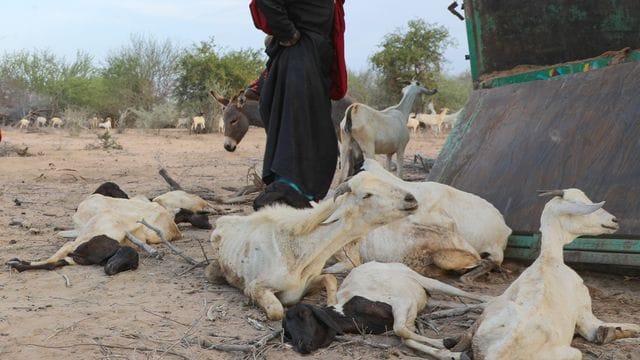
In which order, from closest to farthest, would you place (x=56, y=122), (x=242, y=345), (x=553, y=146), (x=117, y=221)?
1. (x=242, y=345)
2. (x=553, y=146)
3. (x=117, y=221)
4. (x=56, y=122)

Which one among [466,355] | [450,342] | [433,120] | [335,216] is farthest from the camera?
[433,120]

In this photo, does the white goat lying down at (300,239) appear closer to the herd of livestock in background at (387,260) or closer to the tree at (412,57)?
the herd of livestock in background at (387,260)

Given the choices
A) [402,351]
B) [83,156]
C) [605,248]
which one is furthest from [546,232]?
[83,156]

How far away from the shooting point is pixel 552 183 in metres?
4.32

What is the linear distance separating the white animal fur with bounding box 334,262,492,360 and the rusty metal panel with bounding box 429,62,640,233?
1.14 meters

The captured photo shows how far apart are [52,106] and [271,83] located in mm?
23718

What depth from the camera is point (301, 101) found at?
495 cm

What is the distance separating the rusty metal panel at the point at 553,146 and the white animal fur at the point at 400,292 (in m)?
1.14

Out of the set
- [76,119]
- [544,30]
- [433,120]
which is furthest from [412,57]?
[544,30]

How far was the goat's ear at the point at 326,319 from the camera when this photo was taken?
293 cm

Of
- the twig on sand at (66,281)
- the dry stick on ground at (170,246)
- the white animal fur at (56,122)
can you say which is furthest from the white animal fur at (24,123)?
the twig on sand at (66,281)

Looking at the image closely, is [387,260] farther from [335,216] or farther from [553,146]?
[553,146]

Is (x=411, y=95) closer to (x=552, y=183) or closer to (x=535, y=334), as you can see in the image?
(x=552, y=183)

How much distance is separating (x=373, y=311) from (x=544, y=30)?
3092 millimetres
